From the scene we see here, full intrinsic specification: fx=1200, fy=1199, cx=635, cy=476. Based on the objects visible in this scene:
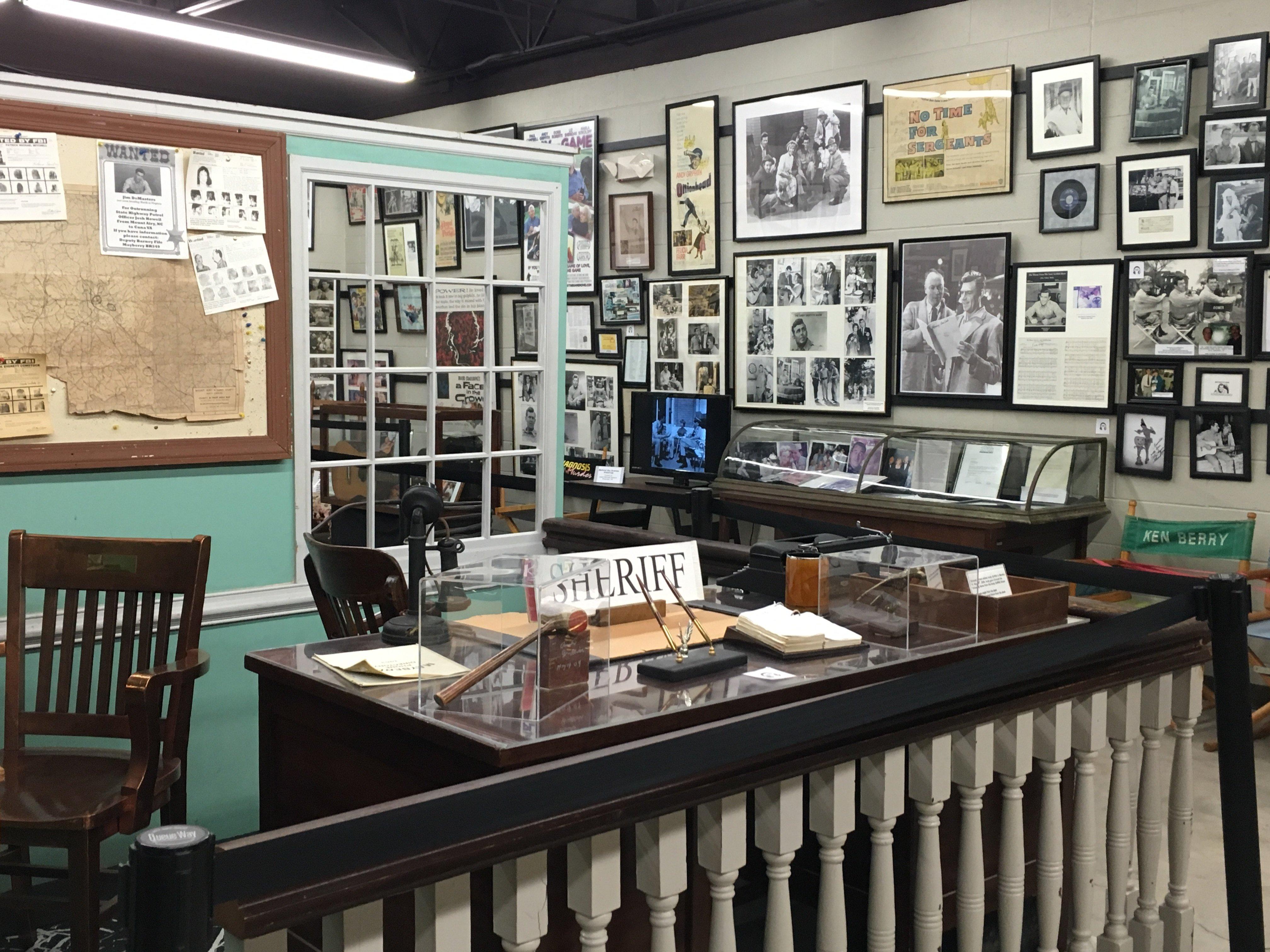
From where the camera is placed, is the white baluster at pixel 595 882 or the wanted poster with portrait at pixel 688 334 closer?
the white baluster at pixel 595 882

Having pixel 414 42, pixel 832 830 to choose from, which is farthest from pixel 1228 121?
pixel 414 42

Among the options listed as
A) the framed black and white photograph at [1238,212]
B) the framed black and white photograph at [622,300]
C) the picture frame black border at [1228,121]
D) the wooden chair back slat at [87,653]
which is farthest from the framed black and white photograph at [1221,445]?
the wooden chair back slat at [87,653]

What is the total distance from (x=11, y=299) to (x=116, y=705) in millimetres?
1136

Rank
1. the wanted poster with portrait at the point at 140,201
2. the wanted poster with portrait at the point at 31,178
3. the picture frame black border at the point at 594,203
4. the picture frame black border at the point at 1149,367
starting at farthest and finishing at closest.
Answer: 1. the picture frame black border at the point at 594,203
2. the picture frame black border at the point at 1149,367
3. the wanted poster with portrait at the point at 140,201
4. the wanted poster with portrait at the point at 31,178

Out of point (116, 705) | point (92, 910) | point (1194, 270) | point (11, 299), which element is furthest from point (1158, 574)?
point (1194, 270)

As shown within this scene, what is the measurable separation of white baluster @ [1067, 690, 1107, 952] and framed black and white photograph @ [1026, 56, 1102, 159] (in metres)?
4.18

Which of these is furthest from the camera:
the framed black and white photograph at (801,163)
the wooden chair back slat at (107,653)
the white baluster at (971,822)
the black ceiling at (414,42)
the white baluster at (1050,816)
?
the black ceiling at (414,42)

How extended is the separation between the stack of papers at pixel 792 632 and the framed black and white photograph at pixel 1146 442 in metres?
3.68

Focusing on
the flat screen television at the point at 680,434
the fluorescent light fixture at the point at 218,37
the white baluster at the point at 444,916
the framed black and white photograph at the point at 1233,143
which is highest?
the fluorescent light fixture at the point at 218,37

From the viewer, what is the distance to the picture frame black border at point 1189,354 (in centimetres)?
523

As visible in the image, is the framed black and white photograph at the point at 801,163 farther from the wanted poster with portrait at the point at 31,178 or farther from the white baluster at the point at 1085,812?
the white baluster at the point at 1085,812

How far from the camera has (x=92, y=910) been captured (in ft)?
8.13

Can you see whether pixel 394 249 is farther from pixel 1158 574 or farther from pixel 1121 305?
pixel 1158 574

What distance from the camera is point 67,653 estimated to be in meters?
2.89
